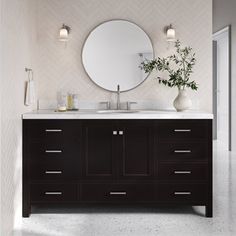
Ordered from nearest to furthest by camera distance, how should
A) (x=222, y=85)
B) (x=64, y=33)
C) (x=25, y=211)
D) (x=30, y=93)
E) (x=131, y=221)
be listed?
1. (x=131, y=221)
2. (x=25, y=211)
3. (x=30, y=93)
4. (x=64, y=33)
5. (x=222, y=85)

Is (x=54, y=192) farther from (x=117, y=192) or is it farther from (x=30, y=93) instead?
(x=30, y=93)

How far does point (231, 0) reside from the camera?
7.45 m

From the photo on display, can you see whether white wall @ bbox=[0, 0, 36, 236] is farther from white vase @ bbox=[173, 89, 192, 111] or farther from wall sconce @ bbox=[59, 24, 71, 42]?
white vase @ bbox=[173, 89, 192, 111]

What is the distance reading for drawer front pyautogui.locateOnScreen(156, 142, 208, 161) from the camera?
147 inches

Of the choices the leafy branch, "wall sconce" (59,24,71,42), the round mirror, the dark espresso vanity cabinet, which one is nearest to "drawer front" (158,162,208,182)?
the dark espresso vanity cabinet

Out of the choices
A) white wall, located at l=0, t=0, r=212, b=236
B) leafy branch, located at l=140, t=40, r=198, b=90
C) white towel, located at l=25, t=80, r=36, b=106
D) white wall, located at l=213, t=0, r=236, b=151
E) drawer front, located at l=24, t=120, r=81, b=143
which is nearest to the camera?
drawer front, located at l=24, t=120, r=81, b=143

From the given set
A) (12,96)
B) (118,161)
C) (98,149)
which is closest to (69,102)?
(98,149)

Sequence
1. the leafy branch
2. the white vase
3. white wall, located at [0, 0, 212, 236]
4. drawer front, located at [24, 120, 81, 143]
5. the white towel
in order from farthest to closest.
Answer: white wall, located at [0, 0, 212, 236] < the leafy branch < the white vase < the white towel < drawer front, located at [24, 120, 81, 143]

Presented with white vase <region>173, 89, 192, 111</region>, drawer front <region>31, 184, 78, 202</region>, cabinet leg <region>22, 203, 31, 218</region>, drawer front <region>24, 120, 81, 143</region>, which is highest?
white vase <region>173, 89, 192, 111</region>

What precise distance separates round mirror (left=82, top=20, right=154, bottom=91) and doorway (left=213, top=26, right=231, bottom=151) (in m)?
3.61

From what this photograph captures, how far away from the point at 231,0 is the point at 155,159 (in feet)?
15.3

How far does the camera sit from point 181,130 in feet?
12.2

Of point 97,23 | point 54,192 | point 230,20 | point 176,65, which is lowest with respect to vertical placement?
point 54,192

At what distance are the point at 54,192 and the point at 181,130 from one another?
119cm
